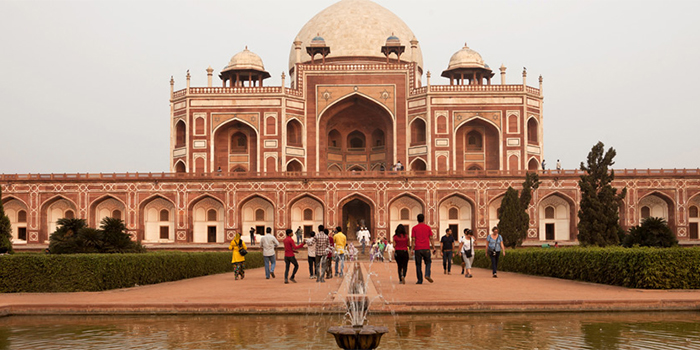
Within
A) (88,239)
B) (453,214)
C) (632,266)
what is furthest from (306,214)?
(632,266)

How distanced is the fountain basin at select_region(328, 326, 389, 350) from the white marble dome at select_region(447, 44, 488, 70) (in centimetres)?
4162

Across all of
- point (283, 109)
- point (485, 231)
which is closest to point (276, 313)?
point (485, 231)

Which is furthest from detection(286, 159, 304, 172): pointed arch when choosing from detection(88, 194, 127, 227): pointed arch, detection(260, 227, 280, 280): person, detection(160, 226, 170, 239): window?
detection(260, 227, 280, 280): person

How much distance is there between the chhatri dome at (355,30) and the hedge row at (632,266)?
3329cm

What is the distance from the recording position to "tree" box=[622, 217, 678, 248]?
53.2 ft

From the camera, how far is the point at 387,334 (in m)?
7.73

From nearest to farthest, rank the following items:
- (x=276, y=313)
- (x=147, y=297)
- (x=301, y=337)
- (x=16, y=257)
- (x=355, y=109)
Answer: (x=301, y=337) < (x=276, y=313) < (x=147, y=297) < (x=16, y=257) < (x=355, y=109)

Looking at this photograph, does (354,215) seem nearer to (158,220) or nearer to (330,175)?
(330,175)

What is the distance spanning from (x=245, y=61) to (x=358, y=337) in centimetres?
4209

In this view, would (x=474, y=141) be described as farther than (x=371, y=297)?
Yes

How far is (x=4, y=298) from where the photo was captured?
36.7 feet

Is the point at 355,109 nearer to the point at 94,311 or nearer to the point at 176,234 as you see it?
the point at 176,234

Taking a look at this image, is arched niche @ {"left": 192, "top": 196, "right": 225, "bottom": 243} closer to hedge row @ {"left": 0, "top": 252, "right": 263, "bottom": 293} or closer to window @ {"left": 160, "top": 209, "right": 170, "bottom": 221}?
window @ {"left": 160, "top": 209, "right": 170, "bottom": 221}

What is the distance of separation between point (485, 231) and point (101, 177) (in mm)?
20229
